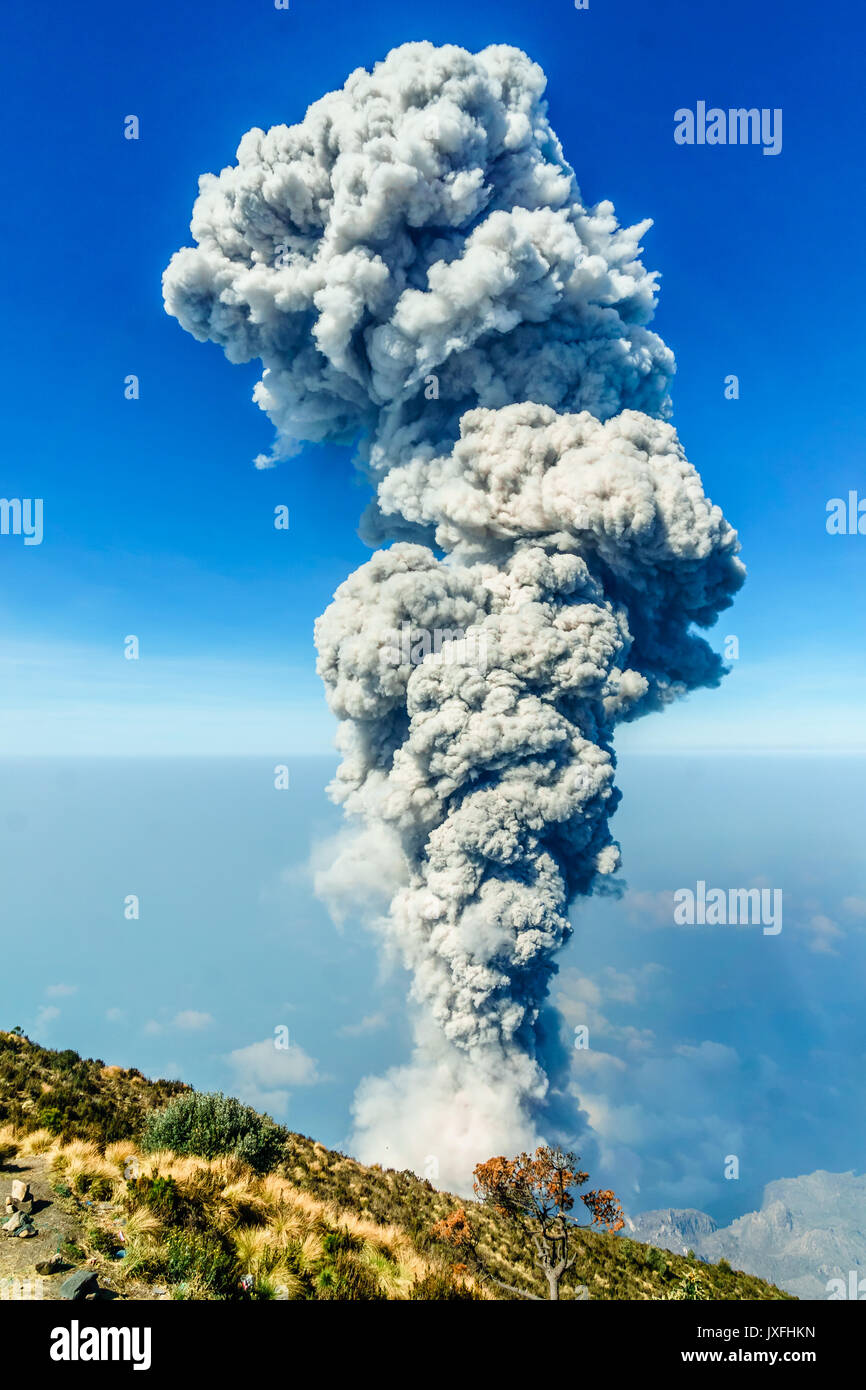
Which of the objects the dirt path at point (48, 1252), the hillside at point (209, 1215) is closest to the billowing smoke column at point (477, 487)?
the hillside at point (209, 1215)

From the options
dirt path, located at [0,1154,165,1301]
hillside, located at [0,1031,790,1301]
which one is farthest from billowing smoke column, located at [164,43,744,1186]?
dirt path, located at [0,1154,165,1301]

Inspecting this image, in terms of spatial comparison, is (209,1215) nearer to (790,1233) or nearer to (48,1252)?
(48,1252)

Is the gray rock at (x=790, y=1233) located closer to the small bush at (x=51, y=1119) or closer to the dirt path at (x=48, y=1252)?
the small bush at (x=51, y=1119)

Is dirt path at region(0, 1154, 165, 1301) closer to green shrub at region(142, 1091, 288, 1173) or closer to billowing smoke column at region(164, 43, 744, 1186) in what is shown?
green shrub at region(142, 1091, 288, 1173)

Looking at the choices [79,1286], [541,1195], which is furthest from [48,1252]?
[541,1195]

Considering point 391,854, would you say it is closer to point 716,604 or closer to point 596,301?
point 716,604

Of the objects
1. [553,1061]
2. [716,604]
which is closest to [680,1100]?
[553,1061]
